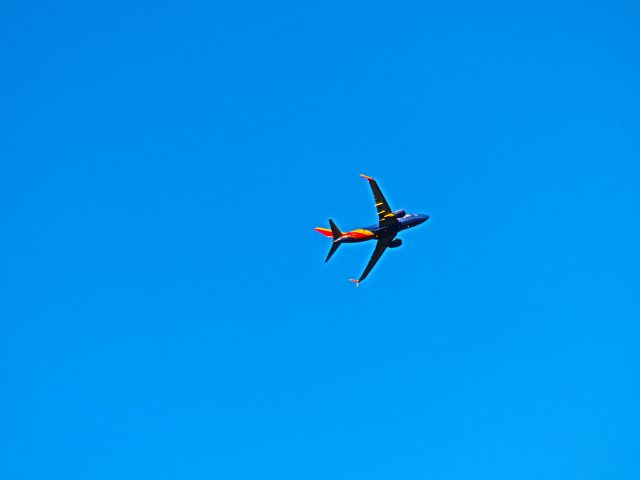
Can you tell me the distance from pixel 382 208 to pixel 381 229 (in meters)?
3.80

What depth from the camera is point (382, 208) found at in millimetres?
100750

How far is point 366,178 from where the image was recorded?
321 ft

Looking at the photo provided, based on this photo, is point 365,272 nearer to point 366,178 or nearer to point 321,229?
point 321,229

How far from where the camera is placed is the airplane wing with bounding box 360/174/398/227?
325 ft

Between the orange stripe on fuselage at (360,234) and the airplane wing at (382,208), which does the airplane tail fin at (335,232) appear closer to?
the orange stripe on fuselage at (360,234)

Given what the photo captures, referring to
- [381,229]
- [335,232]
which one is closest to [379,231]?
[381,229]

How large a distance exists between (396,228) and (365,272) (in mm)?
10349

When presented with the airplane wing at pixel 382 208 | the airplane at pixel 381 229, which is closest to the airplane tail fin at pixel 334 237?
the airplane at pixel 381 229

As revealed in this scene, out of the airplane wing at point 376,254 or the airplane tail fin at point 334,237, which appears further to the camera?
the airplane wing at point 376,254

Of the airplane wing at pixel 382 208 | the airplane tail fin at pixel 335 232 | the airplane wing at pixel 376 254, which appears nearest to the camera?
the airplane wing at pixel 382 208

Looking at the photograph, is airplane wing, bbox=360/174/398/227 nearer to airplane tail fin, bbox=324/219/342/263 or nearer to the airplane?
the airplane

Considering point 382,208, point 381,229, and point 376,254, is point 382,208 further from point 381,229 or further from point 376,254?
point 376,254

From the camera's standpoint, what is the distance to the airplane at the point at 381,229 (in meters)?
100

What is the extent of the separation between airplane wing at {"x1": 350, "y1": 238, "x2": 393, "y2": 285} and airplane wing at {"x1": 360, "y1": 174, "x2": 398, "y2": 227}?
4055 millimetres
